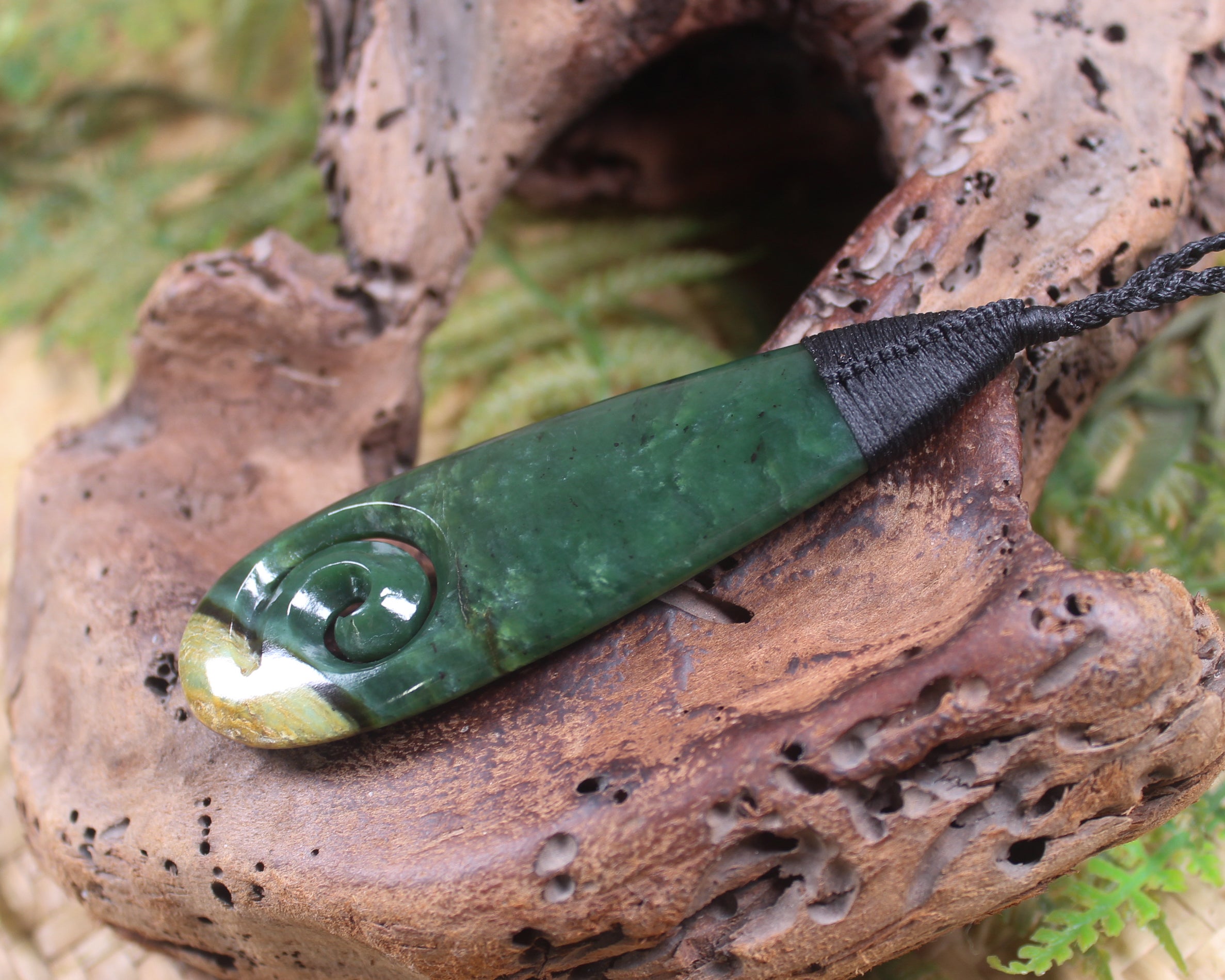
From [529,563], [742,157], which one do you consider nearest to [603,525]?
[529,563]

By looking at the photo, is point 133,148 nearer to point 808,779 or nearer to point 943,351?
point 943,351

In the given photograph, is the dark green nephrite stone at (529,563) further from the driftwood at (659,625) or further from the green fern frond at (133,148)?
the green fern frond at (133,148)

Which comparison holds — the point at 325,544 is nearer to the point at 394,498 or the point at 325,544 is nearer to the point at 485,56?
the point at 394,498

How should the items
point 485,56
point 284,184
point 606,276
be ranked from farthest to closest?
point 284,184 → point 606,276 → point 485,56

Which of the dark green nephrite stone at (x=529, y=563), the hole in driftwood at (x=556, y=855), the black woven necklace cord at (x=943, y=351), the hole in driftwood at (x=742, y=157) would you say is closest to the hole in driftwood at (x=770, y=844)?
the hole in driftwood at (x=556, y=855)

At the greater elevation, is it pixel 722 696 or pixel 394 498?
pixel 394 498

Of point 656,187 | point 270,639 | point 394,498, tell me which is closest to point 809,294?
point 394,498

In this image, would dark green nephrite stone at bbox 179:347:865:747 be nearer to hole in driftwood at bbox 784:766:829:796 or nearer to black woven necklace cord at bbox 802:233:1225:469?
black woven necklace cord at bbox 802:233:1225:469
